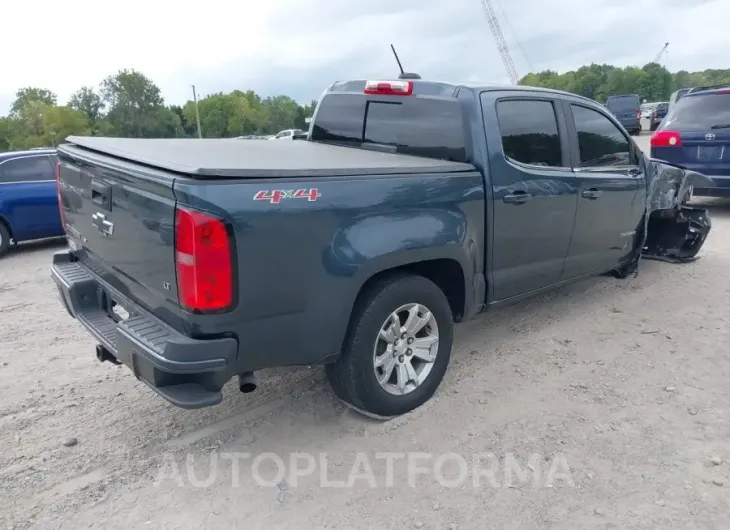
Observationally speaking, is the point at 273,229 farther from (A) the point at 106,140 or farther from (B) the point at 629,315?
(B) the point at 629,315

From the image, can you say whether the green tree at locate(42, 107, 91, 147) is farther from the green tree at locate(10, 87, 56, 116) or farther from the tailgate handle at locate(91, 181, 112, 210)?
the tailgate handle at locate(91, 181, 112, 210)

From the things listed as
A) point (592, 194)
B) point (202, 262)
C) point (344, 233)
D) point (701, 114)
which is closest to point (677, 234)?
point (592, 194)

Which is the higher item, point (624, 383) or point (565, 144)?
point (565, 144)

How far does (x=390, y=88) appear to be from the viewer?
430cm

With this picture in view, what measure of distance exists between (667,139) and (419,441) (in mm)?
7642

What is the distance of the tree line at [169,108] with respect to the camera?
7181 cm

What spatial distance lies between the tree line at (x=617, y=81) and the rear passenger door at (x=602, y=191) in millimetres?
105211

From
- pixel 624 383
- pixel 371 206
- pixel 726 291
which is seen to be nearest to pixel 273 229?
pixel 371 206

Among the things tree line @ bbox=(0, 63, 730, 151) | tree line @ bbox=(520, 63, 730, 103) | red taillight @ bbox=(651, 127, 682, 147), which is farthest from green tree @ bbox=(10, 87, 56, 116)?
red taillight @ bbox=(651, 127, 682, 147)

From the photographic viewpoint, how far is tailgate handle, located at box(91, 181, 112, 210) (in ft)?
10.5

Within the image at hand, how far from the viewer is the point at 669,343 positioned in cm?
462

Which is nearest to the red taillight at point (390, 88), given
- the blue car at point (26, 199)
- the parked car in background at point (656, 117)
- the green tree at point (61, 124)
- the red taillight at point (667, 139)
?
the blue car at point (26, 199)

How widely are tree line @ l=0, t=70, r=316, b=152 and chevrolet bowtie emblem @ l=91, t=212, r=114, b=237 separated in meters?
54.0

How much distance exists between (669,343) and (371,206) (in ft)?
9.40
